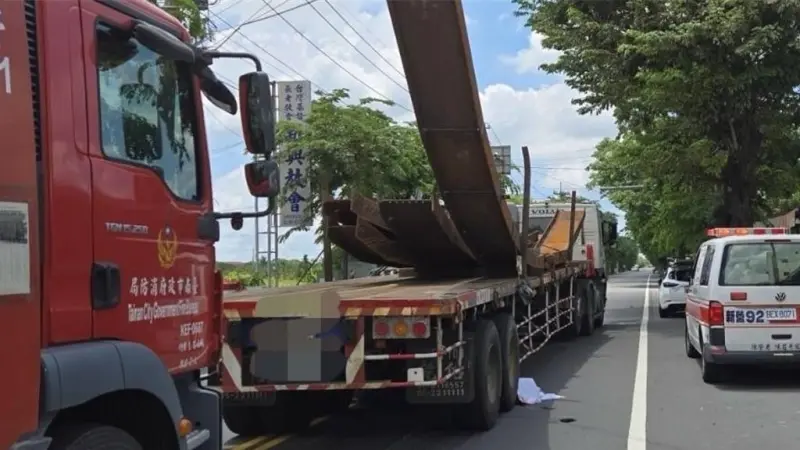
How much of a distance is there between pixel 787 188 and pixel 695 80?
6.76 m

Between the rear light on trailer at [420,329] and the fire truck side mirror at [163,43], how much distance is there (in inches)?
126

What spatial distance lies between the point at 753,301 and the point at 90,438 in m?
8.35

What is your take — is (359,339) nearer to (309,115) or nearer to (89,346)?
(89,346)

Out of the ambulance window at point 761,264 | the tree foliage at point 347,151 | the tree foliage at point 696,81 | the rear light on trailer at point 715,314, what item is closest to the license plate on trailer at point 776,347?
the rear light on trailer at point 715,314

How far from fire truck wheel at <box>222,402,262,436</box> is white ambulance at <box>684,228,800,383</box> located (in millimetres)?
5211

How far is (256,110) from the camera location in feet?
15.4

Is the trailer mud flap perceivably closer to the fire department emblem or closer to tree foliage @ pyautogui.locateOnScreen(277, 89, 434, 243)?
the fire department emblem

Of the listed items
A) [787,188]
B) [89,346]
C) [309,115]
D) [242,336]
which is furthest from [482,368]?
[787,188]

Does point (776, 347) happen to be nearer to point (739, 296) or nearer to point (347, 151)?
point (739, 296)

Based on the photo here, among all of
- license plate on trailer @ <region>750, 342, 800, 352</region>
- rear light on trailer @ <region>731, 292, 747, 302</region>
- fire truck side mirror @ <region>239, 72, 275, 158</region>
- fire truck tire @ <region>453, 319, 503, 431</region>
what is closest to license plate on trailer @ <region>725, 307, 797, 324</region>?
rear light on trailer @ <region>731, 292, 747, 302</region>

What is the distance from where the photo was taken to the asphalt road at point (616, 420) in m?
7.98

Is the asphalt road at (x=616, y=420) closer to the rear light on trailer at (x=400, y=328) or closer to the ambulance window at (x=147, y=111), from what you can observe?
the rear light on trailer at (x=400, y=328)

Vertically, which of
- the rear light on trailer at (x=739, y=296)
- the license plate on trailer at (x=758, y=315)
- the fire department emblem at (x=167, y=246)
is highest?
the fire department emblem at (x=167, y=246)

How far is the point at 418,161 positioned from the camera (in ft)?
73.0
